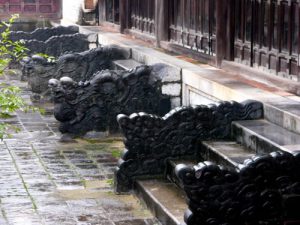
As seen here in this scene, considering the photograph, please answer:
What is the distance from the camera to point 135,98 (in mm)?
11812

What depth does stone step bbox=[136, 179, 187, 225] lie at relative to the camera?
24.1 feet

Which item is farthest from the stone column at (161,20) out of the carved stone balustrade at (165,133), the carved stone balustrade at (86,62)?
the carved stone balustrade at (165,133)

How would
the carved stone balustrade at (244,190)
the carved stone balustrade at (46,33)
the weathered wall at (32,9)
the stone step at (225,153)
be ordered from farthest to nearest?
the weathered wall at (32,9) → the carved stone balustrade at (46,33) → the stone step at (225,153) → the carved stone balustrade at (244,190)

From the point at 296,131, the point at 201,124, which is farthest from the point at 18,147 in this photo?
the point at 296,131

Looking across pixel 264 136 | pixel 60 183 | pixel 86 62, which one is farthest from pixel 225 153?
pixel 86 62

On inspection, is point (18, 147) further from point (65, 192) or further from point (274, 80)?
point (274, 80)

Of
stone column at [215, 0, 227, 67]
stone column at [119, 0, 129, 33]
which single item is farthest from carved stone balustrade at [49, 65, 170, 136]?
stone column at [119, 0, 129, 33]

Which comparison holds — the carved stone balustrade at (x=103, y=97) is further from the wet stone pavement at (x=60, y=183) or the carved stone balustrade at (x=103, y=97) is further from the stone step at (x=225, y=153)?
the stone step at (x=225, y=153)

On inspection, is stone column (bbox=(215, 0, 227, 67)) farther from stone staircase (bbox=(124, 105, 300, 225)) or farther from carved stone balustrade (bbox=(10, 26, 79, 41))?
carved stone balustrade (bbox=(10, 26, 79, 41))

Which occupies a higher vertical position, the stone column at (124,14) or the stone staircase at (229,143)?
the stone column at (124,14)

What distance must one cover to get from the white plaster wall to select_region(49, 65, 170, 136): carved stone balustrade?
28.4 feet

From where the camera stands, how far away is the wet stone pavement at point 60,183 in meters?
7.82

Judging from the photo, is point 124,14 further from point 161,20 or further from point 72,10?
point 72,10

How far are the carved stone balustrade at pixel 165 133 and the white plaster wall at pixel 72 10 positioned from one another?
1180cm
